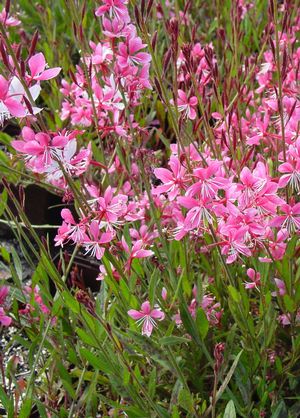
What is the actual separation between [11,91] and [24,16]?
8.59 ft

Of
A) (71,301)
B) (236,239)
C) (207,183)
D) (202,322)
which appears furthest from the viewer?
(202,322)

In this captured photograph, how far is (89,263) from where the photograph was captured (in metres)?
2.35

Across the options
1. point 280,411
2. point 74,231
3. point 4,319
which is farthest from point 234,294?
point 4,319

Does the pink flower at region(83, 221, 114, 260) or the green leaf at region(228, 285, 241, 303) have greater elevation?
the pink flower at region(83, 221, 114, 260)

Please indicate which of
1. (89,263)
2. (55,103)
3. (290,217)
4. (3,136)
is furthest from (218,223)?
(55,103)

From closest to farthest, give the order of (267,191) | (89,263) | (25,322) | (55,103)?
1. (267,191)
2. (25,322)
3. (89,263)
4. (55,103)

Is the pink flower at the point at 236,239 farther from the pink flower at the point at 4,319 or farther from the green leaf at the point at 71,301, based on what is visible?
the pink flower at the point at 4,319

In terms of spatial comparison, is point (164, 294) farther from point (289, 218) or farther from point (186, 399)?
point (289, 218)

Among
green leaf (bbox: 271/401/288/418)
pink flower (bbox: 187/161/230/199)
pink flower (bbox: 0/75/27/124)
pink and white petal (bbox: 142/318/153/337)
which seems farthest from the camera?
green leaf (bbox: 271/401/288/418)

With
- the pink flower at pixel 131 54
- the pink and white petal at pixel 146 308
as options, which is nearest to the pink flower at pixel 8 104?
the pink flower at pixel 131 54

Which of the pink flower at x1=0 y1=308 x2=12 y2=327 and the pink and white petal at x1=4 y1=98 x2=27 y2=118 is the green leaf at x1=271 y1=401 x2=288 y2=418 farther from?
the pink and white petal at x1=4 y1=98 x2=27 y2=118

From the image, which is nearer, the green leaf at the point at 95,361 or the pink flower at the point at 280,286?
the green leaf at the point at 95,361

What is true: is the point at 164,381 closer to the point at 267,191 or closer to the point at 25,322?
the point at 25,322

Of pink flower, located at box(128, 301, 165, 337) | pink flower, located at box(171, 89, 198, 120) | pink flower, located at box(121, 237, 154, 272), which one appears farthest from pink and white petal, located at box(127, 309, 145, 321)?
pink flower, located at box(171, 89, 198, 120)
